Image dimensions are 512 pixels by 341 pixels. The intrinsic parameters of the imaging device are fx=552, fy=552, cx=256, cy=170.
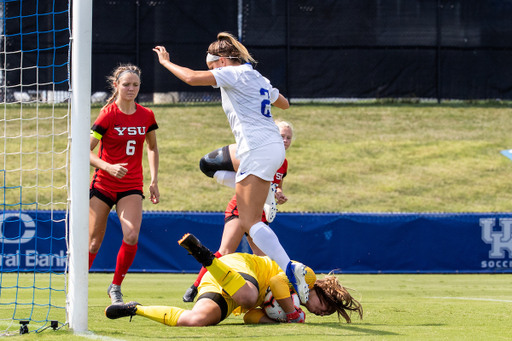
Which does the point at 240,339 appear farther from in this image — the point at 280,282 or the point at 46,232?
the point at 46,232

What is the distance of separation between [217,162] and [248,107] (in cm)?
100

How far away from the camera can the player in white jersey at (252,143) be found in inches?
150

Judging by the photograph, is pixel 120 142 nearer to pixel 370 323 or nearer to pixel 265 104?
pixel 265 104

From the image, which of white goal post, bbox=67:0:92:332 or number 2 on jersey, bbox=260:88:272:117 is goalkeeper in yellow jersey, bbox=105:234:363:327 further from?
number 2 on jersey, bbox=260:88:272:117

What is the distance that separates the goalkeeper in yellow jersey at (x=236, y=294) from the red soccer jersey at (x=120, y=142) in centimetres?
140

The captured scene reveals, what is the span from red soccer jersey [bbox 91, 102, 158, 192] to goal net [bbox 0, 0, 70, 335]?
1.24ft

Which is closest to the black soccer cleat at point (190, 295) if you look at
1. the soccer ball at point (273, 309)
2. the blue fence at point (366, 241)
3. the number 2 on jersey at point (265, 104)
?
the soccer ball at point (273, 309)

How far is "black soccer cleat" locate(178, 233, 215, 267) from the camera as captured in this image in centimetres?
345

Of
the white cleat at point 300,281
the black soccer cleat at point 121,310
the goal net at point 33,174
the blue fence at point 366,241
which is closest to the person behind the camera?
the black soccer cleat at point 121,310

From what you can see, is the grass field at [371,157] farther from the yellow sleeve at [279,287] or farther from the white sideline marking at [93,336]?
the white sideline marking at [93,336]

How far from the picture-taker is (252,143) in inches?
152

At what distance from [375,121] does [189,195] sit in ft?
21.6

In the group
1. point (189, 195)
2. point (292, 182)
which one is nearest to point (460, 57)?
point (292, 182)

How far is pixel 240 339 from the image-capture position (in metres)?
3.18
